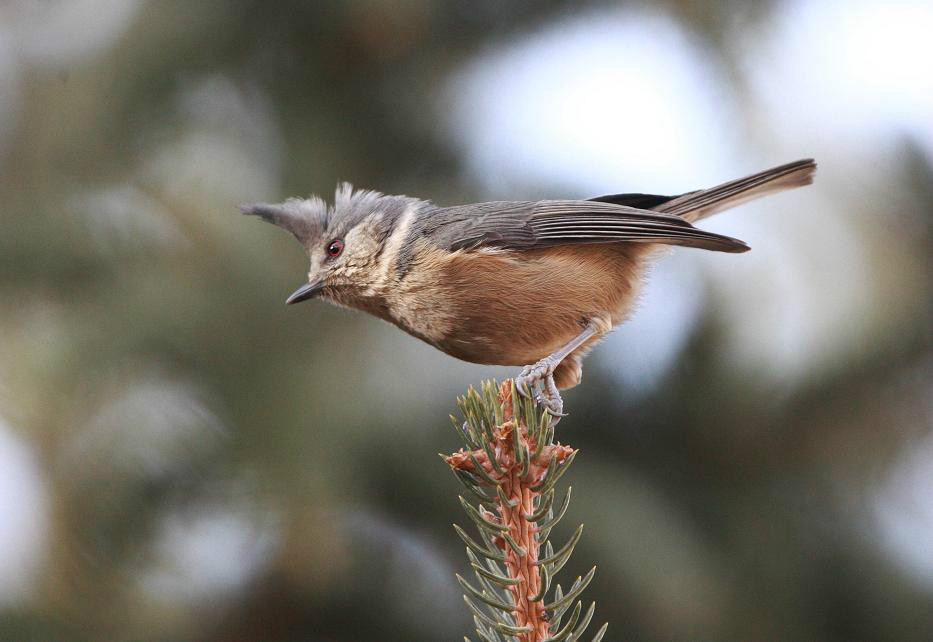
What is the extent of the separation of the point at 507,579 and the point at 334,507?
5.76 ft

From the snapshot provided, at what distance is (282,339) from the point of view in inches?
157

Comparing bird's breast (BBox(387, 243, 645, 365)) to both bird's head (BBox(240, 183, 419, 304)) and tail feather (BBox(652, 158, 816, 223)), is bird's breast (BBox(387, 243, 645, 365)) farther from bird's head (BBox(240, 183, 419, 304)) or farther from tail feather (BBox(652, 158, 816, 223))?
tail feather (BBox(652, 158, 816, 223))

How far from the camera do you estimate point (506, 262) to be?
331 centimetres

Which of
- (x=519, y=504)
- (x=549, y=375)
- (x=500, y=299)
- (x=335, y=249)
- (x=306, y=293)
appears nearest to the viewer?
(x=519, y=504)

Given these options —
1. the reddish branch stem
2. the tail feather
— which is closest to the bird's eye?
the tail feather

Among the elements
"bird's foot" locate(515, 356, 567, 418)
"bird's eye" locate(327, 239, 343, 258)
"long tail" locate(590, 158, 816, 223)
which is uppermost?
"long tail" locate(590, 158, 816, 223)

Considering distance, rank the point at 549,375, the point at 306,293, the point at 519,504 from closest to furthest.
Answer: the point at 519,504, the point at 549,375, the point at 306,293

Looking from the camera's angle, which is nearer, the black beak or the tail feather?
the black beak

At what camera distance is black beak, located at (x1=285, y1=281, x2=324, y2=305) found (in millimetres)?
3305

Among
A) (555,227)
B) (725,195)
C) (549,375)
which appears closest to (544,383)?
(549,375)

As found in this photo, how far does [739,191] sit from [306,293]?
171cm

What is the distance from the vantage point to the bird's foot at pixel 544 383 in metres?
2.72

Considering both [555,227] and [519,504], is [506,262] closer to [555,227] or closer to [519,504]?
[555,227]

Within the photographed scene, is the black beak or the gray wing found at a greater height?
the gray wing
